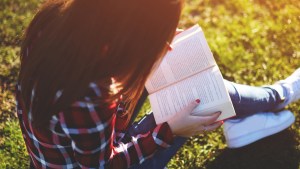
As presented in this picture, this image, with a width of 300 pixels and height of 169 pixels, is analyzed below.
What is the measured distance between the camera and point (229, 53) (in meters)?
3.25

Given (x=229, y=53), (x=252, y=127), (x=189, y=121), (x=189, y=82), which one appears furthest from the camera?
(x=229, y=53)

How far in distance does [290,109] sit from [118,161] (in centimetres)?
147

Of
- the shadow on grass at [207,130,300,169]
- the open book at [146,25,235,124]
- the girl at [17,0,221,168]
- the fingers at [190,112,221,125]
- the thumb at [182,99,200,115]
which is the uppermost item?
the girl at [17,0,221,168]

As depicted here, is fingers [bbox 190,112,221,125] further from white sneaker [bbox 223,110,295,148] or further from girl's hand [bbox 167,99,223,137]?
white sneaker [bbox 223,110,295,148]

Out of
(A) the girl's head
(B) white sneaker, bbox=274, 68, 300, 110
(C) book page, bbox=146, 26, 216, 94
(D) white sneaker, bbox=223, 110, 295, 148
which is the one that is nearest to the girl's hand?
(C) book page, bbox=146, 26, 216, 94

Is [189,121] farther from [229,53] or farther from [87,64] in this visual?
[229,53]

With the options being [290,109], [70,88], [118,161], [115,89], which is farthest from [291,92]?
[70,88]

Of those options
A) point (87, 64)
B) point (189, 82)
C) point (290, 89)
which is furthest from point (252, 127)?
point (87, 64)

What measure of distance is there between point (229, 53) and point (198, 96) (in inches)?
59.5

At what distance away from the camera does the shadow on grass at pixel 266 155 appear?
2451mm

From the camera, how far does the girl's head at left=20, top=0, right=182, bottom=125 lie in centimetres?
136

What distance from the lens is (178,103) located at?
72.4 inches

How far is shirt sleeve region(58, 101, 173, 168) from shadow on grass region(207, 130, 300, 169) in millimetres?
827

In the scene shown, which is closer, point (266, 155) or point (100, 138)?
point (100, 138)
